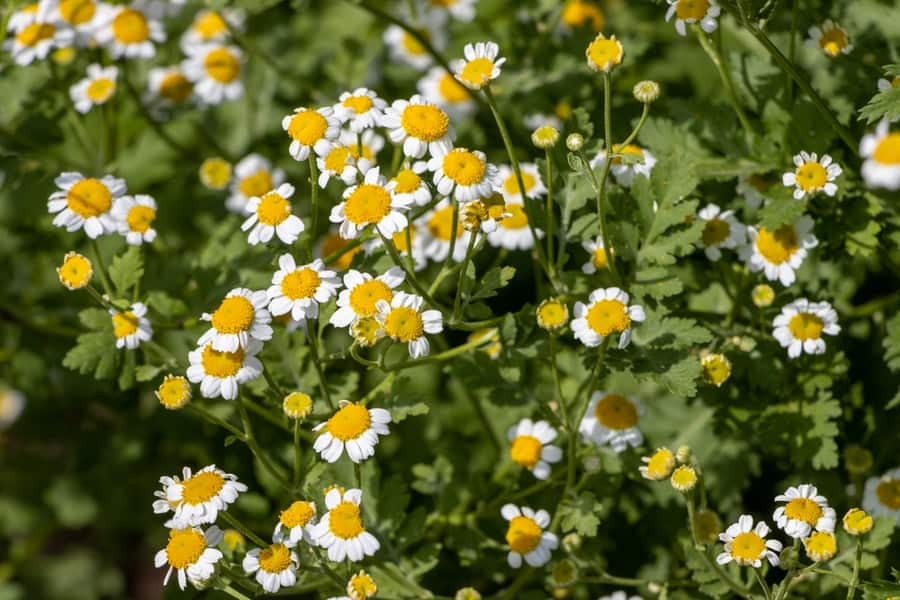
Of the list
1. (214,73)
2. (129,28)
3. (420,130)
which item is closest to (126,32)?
(129,28)

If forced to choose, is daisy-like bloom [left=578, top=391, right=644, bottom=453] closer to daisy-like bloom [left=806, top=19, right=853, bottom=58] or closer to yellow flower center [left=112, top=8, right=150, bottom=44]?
daisy-like bloom [left=806, top=19, right=853, bottom=58]

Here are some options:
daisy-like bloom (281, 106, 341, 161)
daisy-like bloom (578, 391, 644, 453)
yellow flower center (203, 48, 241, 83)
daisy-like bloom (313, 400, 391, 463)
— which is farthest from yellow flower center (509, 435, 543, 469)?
yellow flower center (203, 48, 241, 83)

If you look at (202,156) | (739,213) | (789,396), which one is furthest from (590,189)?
(202,156)

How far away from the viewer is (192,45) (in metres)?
4.64

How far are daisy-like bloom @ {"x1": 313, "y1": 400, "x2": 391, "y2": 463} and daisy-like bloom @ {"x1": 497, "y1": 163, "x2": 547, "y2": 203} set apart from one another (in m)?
0.97

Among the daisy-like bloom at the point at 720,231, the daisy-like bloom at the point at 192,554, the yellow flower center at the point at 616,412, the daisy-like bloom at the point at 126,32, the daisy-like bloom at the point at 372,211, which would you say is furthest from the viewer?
the daisy-like bloom at the point at 126,32

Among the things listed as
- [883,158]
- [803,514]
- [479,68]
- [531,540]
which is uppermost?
[883,158]

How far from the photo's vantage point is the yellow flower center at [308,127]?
2.82 meters

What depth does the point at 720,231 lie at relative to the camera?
3.23 m

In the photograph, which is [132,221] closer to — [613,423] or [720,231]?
[613,423]

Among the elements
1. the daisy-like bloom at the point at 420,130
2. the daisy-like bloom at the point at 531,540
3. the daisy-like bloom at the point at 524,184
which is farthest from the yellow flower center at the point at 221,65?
the daisy-like bloom at the point at 531,540

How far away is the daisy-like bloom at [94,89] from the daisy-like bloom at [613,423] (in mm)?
2116

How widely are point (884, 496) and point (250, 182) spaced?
2.46m

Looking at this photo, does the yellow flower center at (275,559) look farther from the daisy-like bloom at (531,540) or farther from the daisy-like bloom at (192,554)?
the daisy-like bloom at (531,540)
